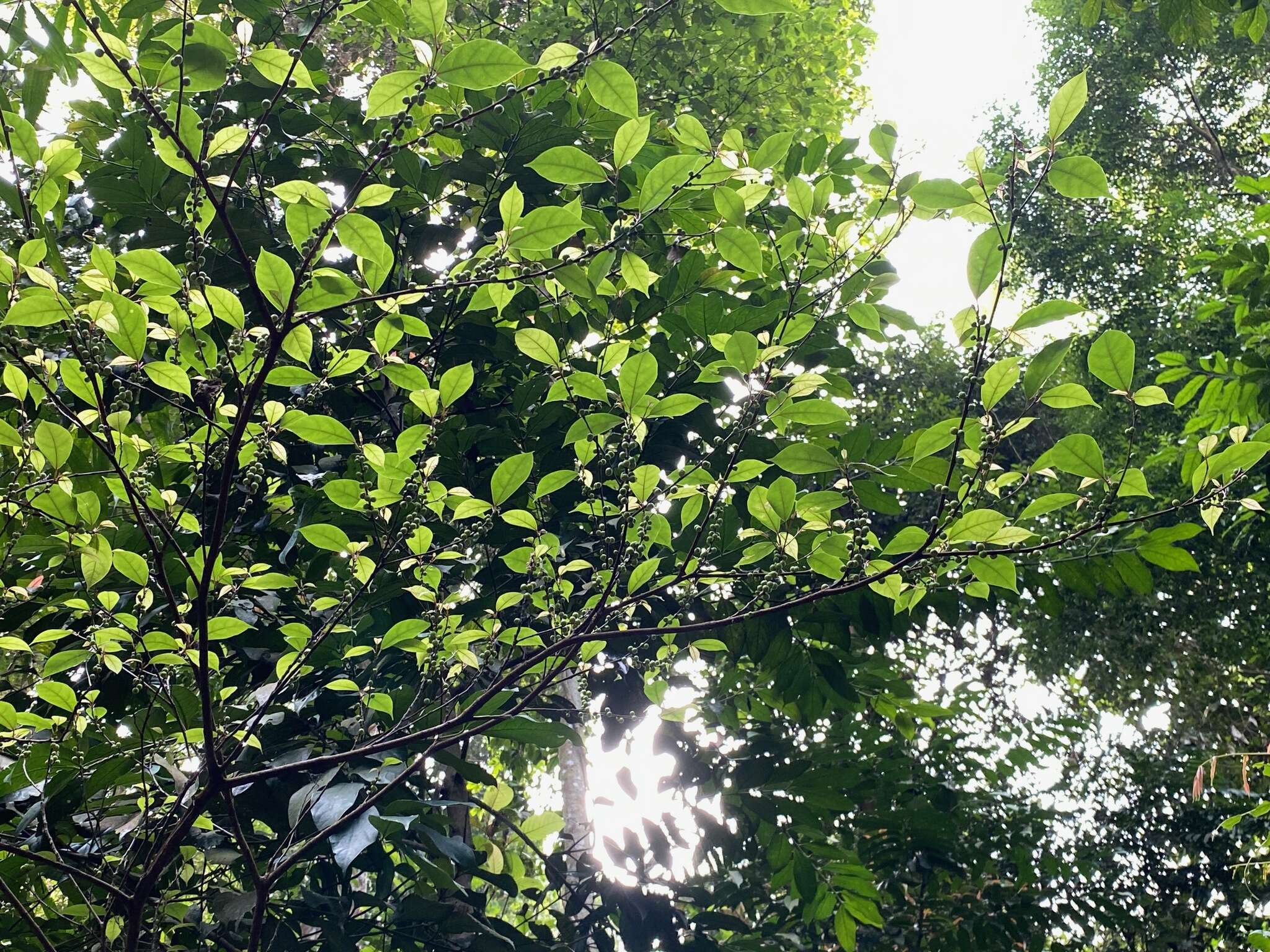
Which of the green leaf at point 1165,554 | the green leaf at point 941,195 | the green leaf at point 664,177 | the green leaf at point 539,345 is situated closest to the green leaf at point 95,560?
the green leaf at point 539,345

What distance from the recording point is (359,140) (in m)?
2.29

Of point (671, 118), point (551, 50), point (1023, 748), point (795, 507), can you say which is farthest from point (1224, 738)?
point (551, 50)

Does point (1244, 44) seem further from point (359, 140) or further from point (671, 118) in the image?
point (359, 140)

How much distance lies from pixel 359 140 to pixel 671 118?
85.8 inches

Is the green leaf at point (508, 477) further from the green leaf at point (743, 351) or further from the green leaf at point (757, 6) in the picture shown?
the green leaf at point (757, 6)

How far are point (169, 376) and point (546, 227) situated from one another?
0.54m

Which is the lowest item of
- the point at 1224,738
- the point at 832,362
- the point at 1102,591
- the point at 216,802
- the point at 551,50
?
the point at 216,802

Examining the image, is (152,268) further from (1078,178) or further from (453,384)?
(1078,178)

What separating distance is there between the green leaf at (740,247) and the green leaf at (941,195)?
268 mm

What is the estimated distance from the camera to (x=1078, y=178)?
1117 mm

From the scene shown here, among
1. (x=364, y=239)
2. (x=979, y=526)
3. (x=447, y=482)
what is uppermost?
(x=447, y=482)

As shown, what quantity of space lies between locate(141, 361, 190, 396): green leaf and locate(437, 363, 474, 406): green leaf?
35cm

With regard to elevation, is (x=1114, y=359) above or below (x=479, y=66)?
below

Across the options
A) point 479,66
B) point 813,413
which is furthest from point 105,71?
point 813,413
